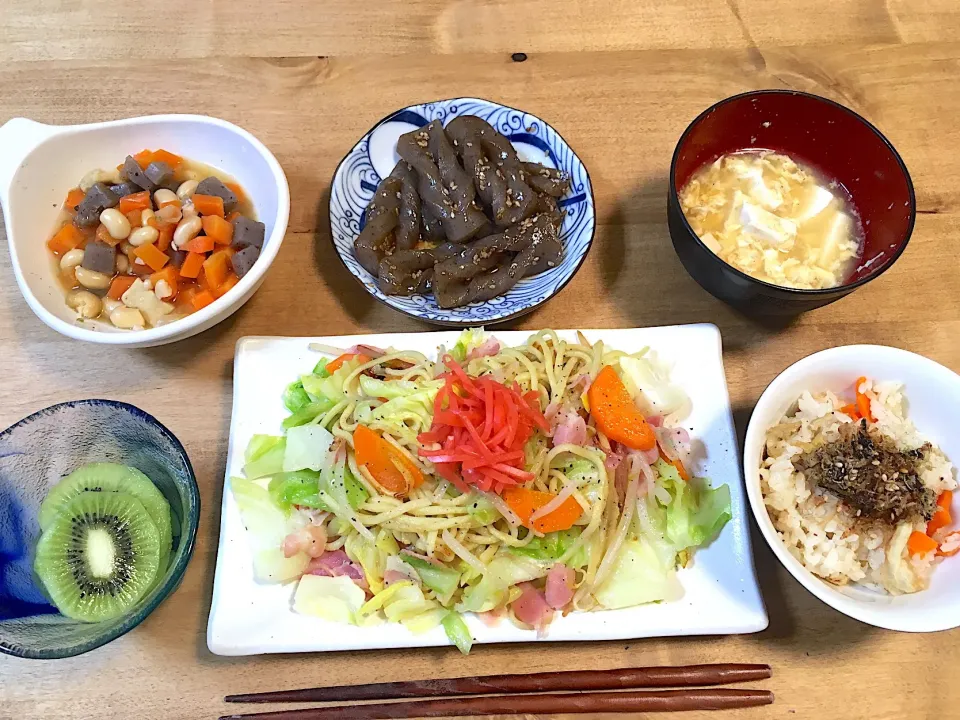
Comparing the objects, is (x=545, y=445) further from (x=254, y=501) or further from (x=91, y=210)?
(x=91, y=210)

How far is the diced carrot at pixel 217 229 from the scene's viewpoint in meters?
1.90

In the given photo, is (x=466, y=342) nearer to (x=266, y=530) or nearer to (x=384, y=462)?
(x=384, y=462)

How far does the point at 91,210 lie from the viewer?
1894mm

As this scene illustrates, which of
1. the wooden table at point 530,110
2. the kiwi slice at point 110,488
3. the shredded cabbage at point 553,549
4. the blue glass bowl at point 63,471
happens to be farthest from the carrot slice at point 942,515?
the kiwi slice at point 110,488

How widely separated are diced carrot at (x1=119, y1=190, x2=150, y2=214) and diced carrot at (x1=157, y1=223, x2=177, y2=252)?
3.0 inches

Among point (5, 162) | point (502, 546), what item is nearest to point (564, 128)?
point (502, 546)

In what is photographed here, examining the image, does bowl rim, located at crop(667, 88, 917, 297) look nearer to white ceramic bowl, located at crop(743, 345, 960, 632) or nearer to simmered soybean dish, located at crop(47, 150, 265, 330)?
white ceramic bowl, located at crop(743, 345, 960, 632)

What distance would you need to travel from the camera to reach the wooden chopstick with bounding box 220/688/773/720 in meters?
1.56

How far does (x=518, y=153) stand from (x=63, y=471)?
59.3 inches

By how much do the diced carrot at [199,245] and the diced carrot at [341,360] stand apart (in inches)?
18.7

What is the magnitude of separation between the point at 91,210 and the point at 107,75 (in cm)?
78

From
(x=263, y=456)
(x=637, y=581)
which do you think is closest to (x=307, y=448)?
(x=263, y=456)

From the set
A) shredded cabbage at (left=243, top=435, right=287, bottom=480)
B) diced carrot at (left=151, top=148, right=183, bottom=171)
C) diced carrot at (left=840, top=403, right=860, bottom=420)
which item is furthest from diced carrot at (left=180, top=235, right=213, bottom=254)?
diced carrot at (left=840, top=403, right=860, bottom=420)

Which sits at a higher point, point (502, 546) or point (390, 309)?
point (390, 309)
